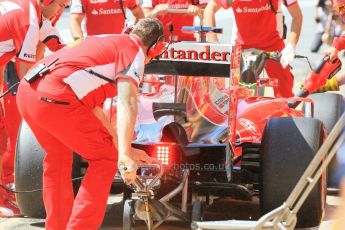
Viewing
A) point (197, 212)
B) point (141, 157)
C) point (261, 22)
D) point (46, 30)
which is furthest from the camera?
point (261, 22)

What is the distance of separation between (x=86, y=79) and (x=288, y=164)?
60.4 inches

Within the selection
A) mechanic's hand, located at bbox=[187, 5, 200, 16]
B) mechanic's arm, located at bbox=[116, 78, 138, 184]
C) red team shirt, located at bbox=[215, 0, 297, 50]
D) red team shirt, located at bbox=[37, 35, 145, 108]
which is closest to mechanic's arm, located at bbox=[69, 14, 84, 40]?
mechanic's hand, located at bbox=[187, 5, 200, 16]

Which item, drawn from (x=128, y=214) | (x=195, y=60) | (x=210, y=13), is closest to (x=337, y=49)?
(x=210, y=13)

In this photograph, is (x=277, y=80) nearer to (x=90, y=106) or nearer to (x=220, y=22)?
(x=90, y=106)

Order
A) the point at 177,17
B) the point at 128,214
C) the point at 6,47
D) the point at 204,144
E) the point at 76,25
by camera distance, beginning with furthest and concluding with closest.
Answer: the point at 177,17
the point at 76,25
the point at 6,47
the point at 204,144
the point at 128,214

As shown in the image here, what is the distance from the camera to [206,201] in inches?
304

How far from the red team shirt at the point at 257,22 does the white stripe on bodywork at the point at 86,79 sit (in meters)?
4.32

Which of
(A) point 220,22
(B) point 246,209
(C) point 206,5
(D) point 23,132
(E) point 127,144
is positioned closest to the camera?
(E) point 127,144

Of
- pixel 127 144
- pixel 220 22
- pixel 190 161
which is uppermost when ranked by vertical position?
pixel 127 144

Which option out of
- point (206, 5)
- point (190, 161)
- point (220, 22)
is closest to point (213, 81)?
point (190, 161)

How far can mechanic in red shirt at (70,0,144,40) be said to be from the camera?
10.8m

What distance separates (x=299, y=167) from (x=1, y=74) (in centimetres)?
275

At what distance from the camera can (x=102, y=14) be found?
429 inches

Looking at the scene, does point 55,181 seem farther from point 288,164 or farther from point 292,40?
point 292,40
